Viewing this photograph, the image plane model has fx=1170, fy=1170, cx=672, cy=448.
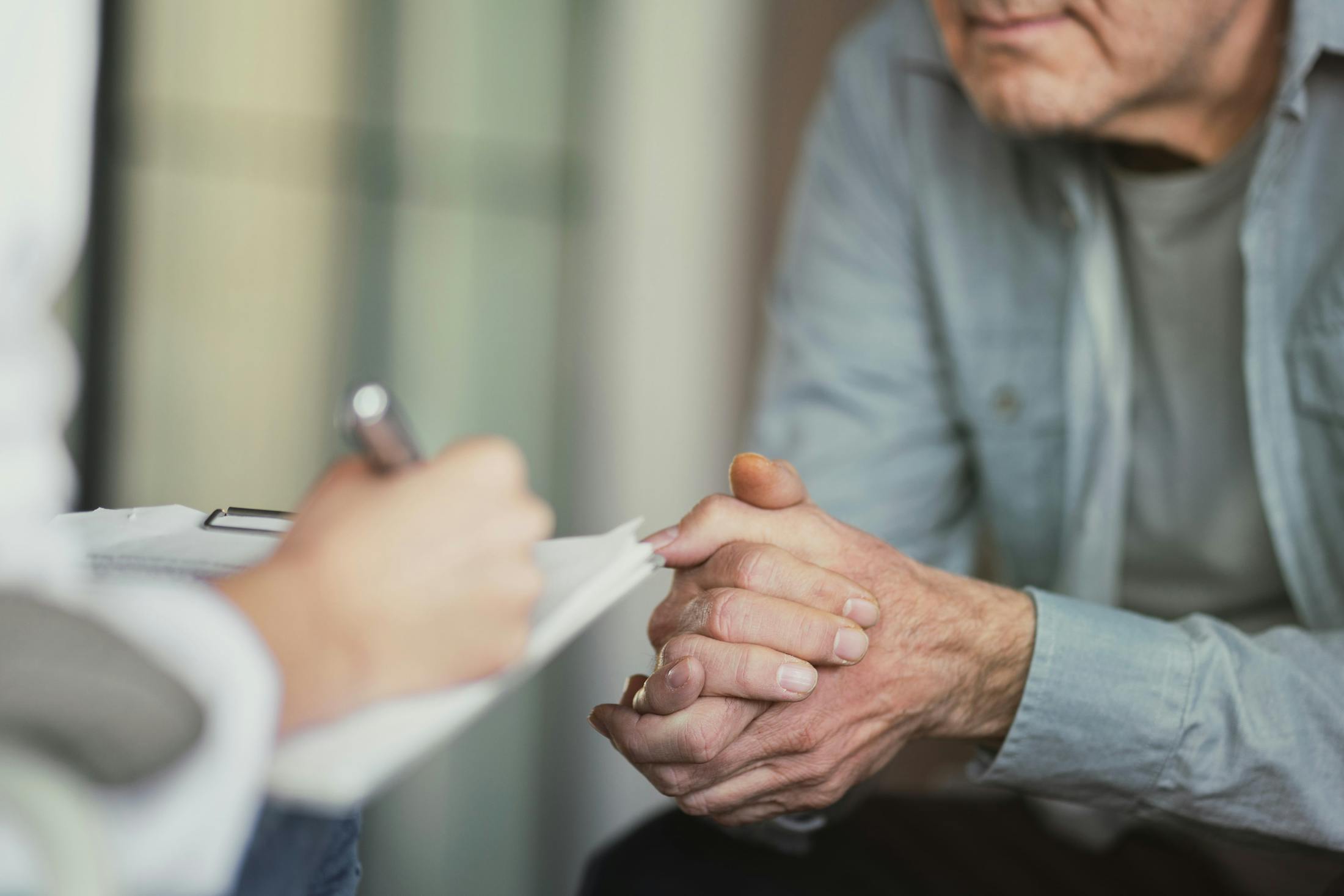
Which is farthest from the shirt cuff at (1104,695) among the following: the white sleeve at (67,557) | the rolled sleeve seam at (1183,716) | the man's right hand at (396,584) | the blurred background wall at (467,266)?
the blurred background wall at (467,266)

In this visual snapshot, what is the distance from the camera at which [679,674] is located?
0.76 m

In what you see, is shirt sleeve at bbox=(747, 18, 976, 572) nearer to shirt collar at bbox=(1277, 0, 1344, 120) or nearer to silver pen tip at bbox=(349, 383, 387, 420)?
shirt collar at bbox=(1277, 0, 1344, 120)

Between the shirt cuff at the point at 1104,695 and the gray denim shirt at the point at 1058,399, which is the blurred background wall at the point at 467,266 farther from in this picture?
the shirt cuff at the point at 1104,695

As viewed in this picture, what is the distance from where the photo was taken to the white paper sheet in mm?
428

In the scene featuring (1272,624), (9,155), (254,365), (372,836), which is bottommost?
(372,836)

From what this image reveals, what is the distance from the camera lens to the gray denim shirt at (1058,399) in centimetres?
85

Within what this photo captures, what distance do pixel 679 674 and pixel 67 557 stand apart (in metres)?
0.40

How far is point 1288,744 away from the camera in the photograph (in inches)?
33.4

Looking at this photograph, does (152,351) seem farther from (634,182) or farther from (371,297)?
(634,182)

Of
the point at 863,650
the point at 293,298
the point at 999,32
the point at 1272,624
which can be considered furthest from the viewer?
the point at 293,298

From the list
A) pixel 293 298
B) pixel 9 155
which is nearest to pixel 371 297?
pixel 293 298

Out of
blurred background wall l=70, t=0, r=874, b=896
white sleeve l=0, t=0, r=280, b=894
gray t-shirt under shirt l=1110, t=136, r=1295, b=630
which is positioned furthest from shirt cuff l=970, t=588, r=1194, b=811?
blurred background wall l=70, t=0, r=874, b=896

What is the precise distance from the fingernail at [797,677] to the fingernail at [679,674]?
58 millimetres

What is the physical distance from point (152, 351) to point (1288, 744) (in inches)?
55.0
